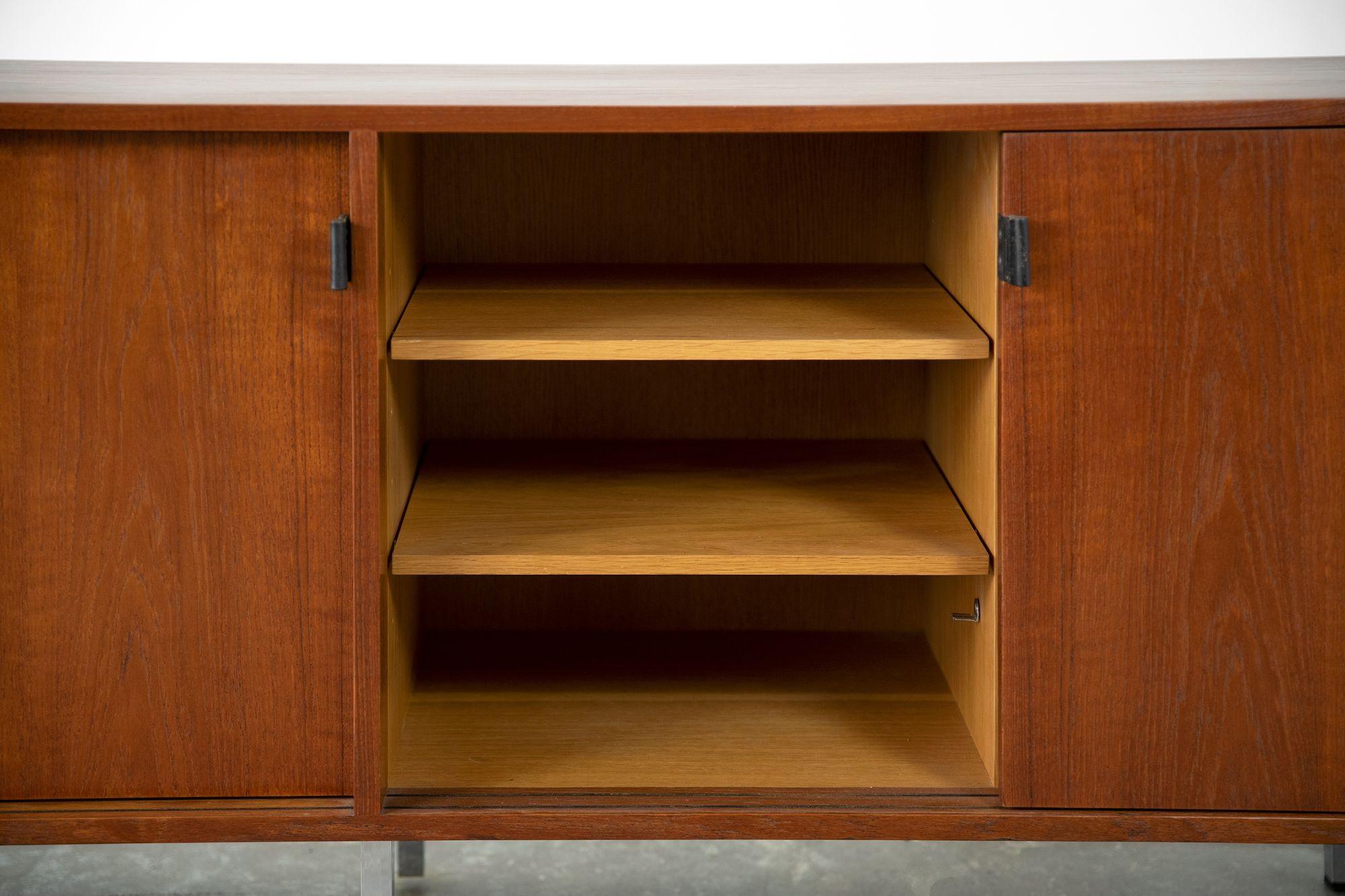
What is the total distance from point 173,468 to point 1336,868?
1.34 m

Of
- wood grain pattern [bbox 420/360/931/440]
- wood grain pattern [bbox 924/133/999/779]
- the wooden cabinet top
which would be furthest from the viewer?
wood grain pattern [bbox 420/360/931/440]

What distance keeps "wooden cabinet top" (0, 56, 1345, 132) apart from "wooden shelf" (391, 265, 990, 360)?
0.65 feet

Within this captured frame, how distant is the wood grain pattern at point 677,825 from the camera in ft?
5.12

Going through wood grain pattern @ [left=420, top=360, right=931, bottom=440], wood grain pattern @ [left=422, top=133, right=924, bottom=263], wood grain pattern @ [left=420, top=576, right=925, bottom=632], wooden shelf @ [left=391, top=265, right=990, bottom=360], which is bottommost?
wood grain pattern @ [left=420, top=576, right=925, bottom=632]

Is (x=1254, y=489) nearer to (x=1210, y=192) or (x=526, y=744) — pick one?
(x=1210, y=192)

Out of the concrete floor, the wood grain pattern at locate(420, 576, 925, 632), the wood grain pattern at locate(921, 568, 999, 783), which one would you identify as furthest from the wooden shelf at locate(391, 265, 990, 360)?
the concrete floor

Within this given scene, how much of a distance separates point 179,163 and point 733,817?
0.77m

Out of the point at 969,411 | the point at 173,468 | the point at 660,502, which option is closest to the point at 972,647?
the point at 969,411

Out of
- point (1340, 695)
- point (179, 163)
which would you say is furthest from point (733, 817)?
point (179, 163)

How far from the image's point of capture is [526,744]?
5.61ft

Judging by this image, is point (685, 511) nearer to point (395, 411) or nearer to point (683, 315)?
point (683, 315)

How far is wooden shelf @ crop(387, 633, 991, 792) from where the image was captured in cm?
164

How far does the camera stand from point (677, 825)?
158 cm

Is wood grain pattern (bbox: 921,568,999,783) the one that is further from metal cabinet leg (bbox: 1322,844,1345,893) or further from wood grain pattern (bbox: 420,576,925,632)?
metal cabinet leg (bbox: 1322,844,1345,893)
